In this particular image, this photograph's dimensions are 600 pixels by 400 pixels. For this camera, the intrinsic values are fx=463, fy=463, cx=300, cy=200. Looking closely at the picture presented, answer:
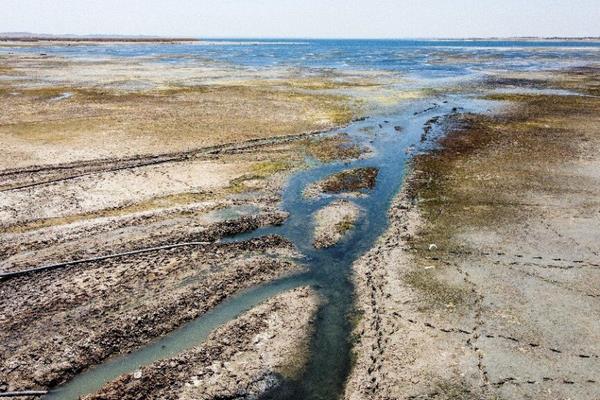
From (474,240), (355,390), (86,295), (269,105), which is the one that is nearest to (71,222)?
(86,295)

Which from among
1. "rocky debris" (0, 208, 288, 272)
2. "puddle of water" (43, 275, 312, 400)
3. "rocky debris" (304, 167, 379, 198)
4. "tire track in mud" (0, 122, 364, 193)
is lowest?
"puddle of water" (43, 275, 312, 400)

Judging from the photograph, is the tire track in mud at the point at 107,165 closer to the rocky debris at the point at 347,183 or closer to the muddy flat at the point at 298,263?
the muddy flat at the point at 298,263

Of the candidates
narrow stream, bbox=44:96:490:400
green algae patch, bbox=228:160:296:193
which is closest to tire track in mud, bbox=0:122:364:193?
green algae patch, bbox=228:160:296:193

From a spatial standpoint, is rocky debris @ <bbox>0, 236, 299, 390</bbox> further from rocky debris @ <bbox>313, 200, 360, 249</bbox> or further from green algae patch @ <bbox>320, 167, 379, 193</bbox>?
green algae patch @ <bbox>320, 167, 379, 193</bbox>

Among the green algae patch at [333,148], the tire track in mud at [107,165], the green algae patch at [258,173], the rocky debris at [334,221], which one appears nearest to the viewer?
the rocky debris at [334,221]

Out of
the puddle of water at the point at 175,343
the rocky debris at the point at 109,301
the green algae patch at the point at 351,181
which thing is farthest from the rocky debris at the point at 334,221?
the puddle of water at the point at 175,343

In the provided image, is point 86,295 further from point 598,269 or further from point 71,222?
point 598,269

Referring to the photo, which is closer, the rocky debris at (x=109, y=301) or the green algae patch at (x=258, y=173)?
the rocky debris at (x=109, y=301)
